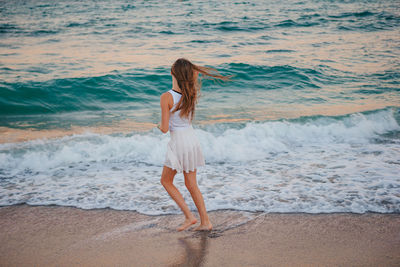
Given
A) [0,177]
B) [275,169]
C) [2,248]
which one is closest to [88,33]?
[0,177]

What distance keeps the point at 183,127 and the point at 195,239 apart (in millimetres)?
1169

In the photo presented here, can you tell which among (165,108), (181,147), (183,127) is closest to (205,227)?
(181,147)

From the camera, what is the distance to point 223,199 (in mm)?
4828

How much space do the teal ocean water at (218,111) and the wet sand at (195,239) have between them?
0.31 metres

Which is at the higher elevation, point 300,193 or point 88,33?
point 88,33

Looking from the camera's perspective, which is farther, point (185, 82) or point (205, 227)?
point (205, 227)

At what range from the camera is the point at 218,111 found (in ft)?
33.3

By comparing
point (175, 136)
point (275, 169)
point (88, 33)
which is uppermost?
point (88, 33)

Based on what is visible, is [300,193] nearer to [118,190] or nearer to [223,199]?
[223,199]

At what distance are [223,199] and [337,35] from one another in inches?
681

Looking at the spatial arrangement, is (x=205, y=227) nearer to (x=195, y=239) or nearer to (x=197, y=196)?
(x=195, y=239)

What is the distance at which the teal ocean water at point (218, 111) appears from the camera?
16.9 ft

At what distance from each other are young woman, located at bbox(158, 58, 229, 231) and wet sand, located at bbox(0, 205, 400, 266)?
1.26 feet

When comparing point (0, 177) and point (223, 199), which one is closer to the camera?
point (223, 199)
